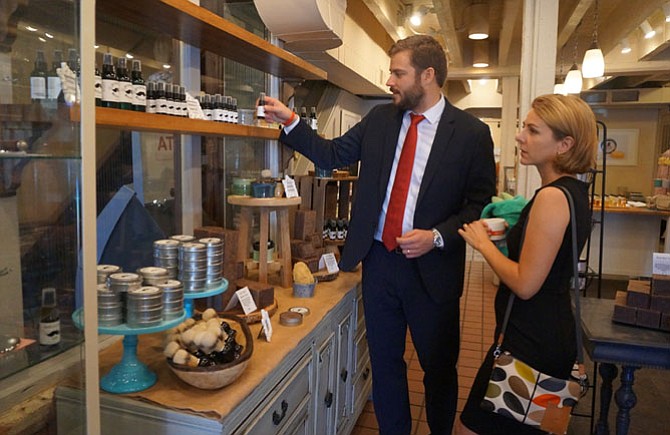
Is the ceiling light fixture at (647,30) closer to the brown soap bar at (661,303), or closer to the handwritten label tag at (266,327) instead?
the brown soap bar at (661,303)

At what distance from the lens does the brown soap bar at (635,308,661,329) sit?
1859 mm

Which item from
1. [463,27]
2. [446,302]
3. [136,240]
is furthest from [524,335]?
[463,27]

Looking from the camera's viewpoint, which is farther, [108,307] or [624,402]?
[624,402]

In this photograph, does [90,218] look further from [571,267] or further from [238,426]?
[571,267]

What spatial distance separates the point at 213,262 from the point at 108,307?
37 centimetres

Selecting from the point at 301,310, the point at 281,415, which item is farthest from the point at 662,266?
the point at 281,415

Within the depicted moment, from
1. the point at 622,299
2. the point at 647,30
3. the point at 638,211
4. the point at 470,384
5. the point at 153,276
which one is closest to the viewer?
the point at 153,276

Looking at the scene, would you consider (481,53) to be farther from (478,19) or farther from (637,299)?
(637,299)

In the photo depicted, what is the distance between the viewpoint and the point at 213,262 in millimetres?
1572

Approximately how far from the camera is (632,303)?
191cm

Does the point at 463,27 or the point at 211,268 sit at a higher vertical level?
the point at 463,27

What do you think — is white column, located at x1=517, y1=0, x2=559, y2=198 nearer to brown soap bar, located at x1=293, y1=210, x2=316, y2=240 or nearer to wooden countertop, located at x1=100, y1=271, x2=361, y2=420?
brown soap bar, located at x1=293, y1=210, x2=316, y2=240

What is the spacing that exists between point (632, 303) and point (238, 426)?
1446 mm

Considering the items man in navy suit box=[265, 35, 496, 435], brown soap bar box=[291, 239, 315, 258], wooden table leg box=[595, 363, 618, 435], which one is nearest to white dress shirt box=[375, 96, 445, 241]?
man in navy suit box=[265, 35, 496, 435]
